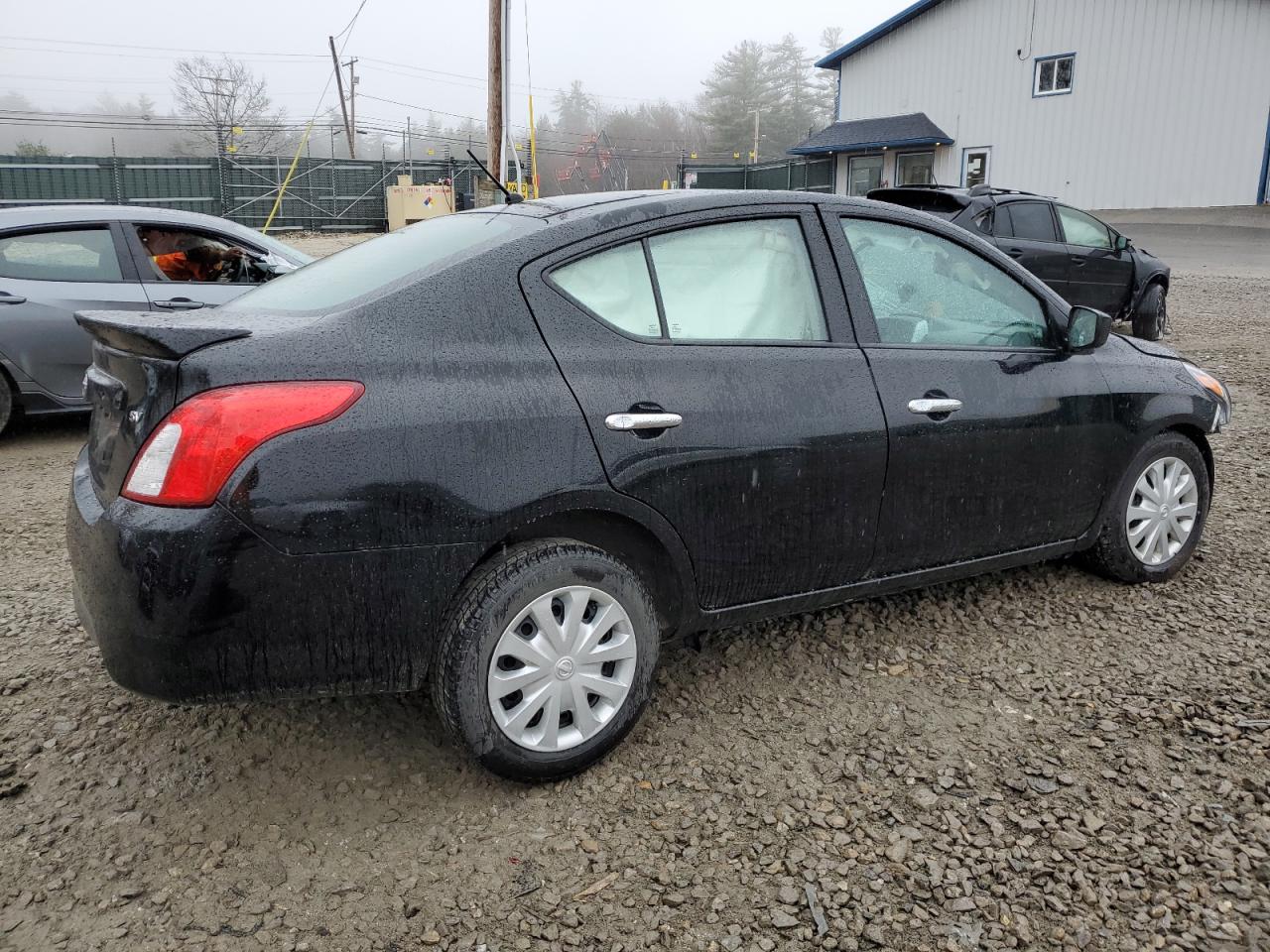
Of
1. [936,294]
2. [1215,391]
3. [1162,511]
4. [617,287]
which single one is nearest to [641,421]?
[617,287]

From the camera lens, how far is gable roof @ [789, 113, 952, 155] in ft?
104

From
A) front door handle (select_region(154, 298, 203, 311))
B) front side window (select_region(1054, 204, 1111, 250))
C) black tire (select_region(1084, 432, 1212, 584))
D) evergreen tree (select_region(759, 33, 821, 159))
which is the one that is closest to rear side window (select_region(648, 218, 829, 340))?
black tire (select_region(1084, 432, 1212, 584))

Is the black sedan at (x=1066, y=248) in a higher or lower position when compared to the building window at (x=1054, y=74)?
lower

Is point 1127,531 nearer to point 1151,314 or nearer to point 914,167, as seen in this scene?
point 1151,314

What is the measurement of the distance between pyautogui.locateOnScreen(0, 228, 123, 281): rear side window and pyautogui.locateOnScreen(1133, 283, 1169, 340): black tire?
33.4 feet

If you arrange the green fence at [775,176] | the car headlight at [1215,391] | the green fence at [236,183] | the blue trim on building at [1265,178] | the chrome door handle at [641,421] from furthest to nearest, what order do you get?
the green fence at [775,176] → the green fence at [236,183] → the blue trim on building at [1265,178] → the car headlight at [1215,391] → the chrome door handle at [641,421]

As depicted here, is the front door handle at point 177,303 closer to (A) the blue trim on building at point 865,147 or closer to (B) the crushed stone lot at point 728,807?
(B) the crushed stone lot at point 728,807

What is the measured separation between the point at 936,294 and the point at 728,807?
76.1 inches

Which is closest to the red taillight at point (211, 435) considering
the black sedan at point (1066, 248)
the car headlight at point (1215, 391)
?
the car headlight at point (1215, 391)

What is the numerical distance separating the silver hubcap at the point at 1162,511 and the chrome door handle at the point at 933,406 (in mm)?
1140

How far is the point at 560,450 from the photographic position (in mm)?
2594

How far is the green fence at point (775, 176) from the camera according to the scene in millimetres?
35719

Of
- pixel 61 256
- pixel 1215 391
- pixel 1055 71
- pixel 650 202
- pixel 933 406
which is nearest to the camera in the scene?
pixel 650 202

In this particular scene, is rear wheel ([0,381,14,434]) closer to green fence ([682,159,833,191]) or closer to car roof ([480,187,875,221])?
car roof ([480,187,875,221])
